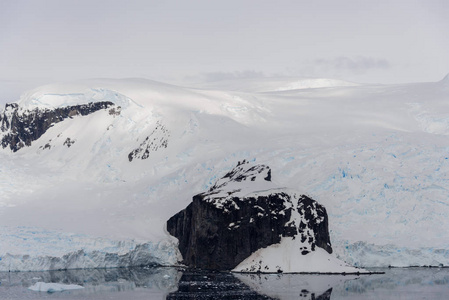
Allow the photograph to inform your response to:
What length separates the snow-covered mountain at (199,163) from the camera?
75625mm

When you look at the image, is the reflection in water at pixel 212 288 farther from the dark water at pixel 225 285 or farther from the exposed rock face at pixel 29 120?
the exposed rock face at pixel 29 120

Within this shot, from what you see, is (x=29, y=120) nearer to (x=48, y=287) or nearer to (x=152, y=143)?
(x=152, y=143)

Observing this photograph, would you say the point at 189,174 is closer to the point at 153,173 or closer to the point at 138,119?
the point at 153,173

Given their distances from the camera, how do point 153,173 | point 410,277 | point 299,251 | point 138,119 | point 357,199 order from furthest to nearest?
point 138,119, point 153,173, point 357,199, point 299,251, point 410,277

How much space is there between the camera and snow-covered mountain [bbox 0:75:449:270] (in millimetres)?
75625

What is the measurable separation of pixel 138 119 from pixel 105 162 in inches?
297

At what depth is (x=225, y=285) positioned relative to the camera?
205 feet

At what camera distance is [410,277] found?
6731 centimetres

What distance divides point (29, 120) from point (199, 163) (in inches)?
1348

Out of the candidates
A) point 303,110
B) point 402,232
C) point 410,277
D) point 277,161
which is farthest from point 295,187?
point 303,110

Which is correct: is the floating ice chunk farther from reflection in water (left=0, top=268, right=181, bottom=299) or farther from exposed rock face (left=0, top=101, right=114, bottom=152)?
exposed rock face (left=0, top=101, right=114, bottom=152)

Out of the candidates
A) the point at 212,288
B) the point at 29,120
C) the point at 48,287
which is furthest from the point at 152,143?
the point at 212,288

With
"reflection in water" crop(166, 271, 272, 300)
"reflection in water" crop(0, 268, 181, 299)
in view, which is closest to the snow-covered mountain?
"reflection in water" crop(0, 268, 181, 299)

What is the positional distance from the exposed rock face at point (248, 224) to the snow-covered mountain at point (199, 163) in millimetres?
3379
